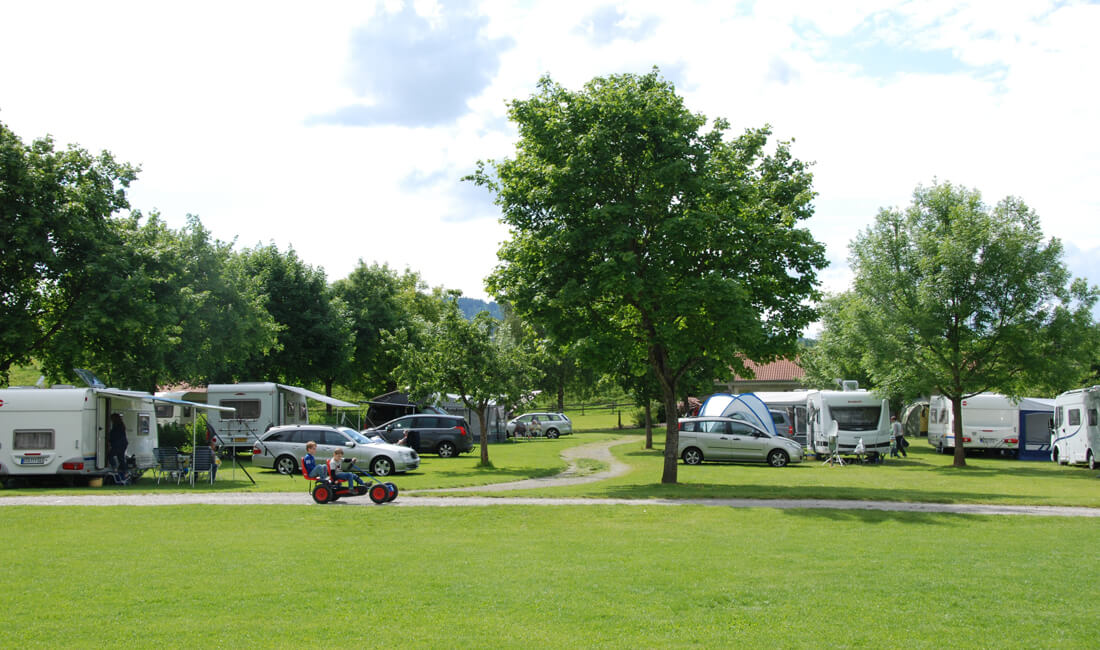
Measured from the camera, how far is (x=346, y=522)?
1391 cm

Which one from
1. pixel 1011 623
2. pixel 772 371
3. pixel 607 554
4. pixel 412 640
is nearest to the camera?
pixel 412 640

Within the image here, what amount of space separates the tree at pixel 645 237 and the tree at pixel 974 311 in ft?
33.1

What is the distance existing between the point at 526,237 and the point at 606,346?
10.3ft

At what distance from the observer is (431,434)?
3266 centimetres

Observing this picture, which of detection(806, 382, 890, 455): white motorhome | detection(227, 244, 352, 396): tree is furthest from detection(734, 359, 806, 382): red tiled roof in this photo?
detection(806, 382, 890, 455): white motorhome

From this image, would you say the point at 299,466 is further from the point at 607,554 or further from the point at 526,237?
the point at 607,554

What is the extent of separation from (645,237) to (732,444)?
1094 centimetres

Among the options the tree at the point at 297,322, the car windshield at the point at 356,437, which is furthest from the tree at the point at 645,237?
the tree at the point at 297,322

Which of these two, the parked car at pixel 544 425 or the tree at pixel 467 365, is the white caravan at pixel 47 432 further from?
the parked car at pixel 544 425

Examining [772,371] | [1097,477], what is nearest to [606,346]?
[1097,477]

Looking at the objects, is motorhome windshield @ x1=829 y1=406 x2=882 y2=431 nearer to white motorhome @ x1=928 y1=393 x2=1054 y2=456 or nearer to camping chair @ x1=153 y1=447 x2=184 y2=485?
white motorhome @ x1=928 y1=393 x2=1054 y2=456

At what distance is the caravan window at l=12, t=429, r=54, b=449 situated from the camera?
66.3 ft

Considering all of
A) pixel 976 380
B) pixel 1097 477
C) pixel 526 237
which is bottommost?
pixel 1097 477

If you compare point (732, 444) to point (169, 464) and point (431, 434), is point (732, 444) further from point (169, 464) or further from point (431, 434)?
point (169, 464)
